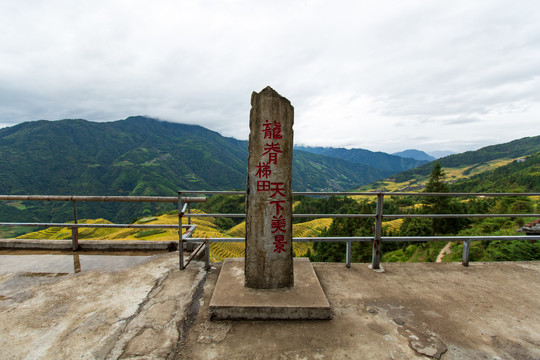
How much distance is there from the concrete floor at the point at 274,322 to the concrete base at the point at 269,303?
8cm

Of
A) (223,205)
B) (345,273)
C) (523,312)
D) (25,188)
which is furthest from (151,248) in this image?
(25,188)

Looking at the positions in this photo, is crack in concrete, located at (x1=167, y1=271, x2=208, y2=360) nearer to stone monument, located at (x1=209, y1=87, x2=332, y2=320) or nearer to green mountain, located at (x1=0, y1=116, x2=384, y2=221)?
stone monument, located at (x1=209, y1=87, x2=332, y2=320)

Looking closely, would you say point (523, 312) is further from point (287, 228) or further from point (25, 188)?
point (25, 188)

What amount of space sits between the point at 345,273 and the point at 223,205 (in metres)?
54.9

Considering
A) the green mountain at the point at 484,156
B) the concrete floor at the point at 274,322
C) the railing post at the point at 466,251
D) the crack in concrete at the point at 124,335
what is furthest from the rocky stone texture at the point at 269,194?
the green mountain at the point at 484,156

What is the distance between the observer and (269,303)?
3.04 metres

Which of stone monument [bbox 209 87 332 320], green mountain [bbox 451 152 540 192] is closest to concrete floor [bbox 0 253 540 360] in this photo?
stone monument [bbox 209 87 332 320]

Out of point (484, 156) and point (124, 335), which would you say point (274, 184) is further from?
point (484, 156)

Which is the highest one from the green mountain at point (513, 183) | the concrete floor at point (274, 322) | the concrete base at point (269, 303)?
the concrete base at point (269, 303)

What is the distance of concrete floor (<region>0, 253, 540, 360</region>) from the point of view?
2.53 meters

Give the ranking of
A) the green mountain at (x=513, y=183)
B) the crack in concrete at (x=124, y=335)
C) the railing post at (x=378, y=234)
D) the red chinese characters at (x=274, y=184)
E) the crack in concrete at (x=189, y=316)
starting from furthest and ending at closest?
the green mountain at (x=513, y=183) → the railing post at (x=378, y=234) → the red chinese characters at (x=274, y=184) → the crack in concrete at (x=189, y=316) → the crack in concrete at (x=124, y=335)

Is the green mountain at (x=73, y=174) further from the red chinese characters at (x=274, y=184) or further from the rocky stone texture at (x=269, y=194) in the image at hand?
the red chinese characters at (x=274, y=184)

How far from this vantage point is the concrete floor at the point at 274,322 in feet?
8.30

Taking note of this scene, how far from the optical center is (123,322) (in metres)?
2.92
